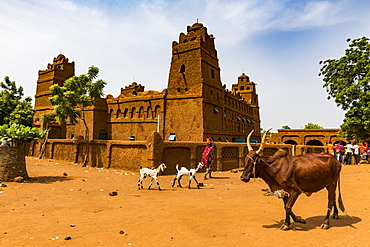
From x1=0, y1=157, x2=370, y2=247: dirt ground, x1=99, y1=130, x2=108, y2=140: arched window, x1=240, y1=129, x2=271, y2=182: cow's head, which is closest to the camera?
x1=0, y1=157, x2=370, y2=247: dirt ground

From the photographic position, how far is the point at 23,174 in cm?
1062

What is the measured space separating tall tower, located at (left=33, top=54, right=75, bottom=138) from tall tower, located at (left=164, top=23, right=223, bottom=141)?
18.8 m

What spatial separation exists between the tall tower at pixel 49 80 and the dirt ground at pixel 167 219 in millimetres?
31115

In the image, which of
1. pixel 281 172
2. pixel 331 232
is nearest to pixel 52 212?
pixel 281 172

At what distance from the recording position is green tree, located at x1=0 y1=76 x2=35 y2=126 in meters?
31.9

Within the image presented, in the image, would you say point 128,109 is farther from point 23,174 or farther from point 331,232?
point 331,232

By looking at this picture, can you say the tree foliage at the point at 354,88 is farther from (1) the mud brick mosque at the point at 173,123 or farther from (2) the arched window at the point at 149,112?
(2) the arched window at the point at 149,112

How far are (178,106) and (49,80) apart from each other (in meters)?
23.5

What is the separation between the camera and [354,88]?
1864cm

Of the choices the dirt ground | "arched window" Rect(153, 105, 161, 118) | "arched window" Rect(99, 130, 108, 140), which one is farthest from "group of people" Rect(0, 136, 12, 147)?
"arched window" Rect(99, 130, 108, 140)

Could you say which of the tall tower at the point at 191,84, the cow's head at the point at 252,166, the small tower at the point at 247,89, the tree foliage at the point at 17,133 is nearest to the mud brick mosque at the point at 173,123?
the tall tower at the point at 191,84

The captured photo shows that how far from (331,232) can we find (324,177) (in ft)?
3.64

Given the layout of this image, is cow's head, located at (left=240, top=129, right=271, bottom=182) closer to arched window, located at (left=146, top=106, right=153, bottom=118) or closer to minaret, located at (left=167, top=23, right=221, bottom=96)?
minaret, located at (left=167, top=23, right=221, bottom=96)

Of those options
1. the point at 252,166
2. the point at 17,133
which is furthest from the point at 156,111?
the point at 252,166
